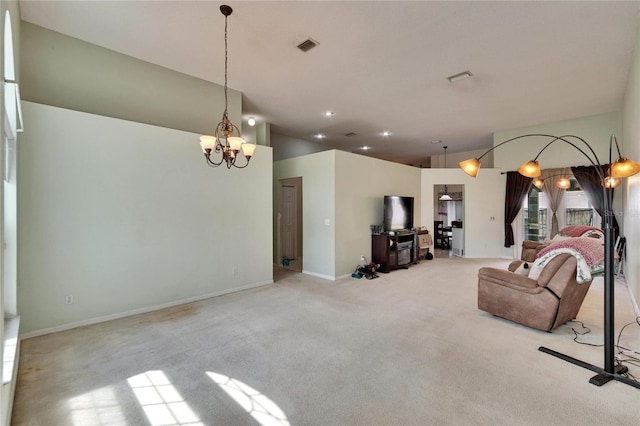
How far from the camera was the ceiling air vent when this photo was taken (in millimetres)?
3627

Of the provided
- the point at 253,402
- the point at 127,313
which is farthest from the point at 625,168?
the point at 127,313

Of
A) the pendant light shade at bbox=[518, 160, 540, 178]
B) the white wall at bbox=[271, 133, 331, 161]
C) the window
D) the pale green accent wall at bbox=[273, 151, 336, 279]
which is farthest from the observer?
the white wall at bbox=[271, 133, 331, 161]

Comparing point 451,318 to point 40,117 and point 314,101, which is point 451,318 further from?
point 40,117

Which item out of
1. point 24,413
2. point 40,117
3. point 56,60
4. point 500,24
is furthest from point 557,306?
point 56,60

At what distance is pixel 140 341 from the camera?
3.02 meters

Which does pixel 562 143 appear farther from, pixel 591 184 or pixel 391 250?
pixel 391 250

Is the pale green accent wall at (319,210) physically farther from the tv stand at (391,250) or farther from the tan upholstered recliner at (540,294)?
the tan upholstered recliner at (540,294)

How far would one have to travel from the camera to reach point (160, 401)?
2080 millimetres

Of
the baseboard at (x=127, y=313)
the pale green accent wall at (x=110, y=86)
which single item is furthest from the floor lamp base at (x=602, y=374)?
the pale green accent wall at (x=110, y=86)

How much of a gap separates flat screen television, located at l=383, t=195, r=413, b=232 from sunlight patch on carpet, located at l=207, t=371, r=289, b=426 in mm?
4876

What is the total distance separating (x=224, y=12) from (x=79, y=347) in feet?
12.6

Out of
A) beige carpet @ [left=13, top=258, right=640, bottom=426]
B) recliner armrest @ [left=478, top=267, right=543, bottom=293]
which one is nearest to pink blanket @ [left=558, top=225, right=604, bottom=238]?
beige carpet @ [left=13, top=258, right=640, bottom=426]

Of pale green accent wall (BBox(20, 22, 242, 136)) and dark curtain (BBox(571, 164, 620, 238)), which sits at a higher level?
pale green accent wall (BBox(20, 22, 242, 136))

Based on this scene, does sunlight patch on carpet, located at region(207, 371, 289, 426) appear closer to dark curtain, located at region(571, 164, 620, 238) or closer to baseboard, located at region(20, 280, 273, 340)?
baseboard, located at region(20, 280, 273, 340)
